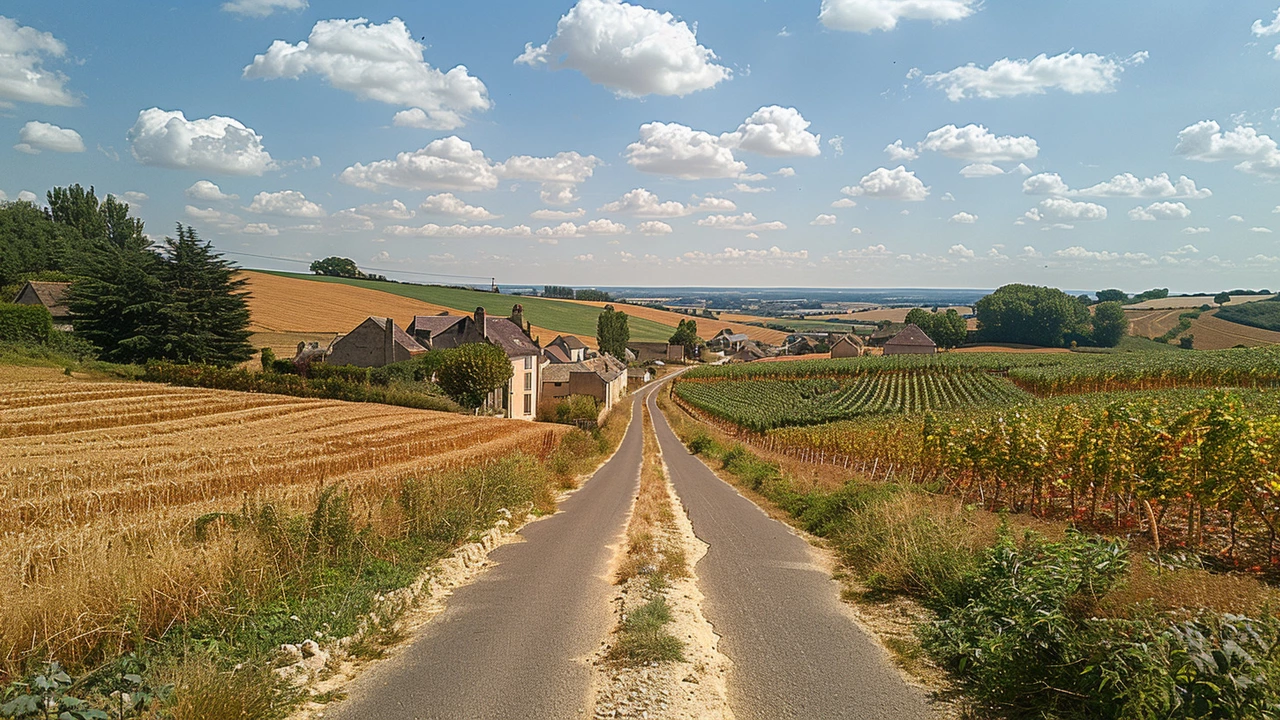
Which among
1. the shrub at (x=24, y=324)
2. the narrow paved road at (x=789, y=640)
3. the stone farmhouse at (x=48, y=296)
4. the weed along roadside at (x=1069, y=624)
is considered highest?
the stone farmhouse at (x=48, y=296)

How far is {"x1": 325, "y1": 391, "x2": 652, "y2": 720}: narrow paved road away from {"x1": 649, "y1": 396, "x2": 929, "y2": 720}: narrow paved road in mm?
1661

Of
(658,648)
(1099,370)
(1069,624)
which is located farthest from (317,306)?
(1069,624)

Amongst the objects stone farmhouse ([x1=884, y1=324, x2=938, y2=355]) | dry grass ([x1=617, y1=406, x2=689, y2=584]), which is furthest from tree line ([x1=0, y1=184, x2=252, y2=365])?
stone farmhouse ([x1=884, y1=324, x2=938, y2=355])

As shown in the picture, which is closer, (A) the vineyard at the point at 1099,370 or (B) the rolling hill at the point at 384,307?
(A) the vineyard at the point at 1099,370

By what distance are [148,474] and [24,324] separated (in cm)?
3476

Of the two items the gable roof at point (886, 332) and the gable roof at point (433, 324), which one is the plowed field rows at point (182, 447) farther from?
the gable roof at point (886, 332)

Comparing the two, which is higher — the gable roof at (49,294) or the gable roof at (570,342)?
the gable roof at (49,294)

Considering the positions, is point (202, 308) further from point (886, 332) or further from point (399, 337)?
point (886, 332)

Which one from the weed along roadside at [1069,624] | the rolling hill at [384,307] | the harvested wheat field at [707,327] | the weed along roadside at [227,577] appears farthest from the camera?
the harvested wheat field at [707,327]

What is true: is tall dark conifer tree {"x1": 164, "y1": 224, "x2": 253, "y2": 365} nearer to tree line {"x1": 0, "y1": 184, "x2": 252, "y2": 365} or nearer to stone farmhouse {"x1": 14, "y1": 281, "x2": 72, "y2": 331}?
tree line {"x1": 0, "y1": 184, "x2": 252, "y2": 365}

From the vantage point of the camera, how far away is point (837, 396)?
66.5 metres

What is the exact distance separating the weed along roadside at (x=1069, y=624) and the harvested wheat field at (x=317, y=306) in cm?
6420

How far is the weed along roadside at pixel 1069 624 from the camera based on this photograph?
4609 mm

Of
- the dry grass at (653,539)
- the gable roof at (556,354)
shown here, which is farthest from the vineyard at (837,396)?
the dry grass at (653,539)
